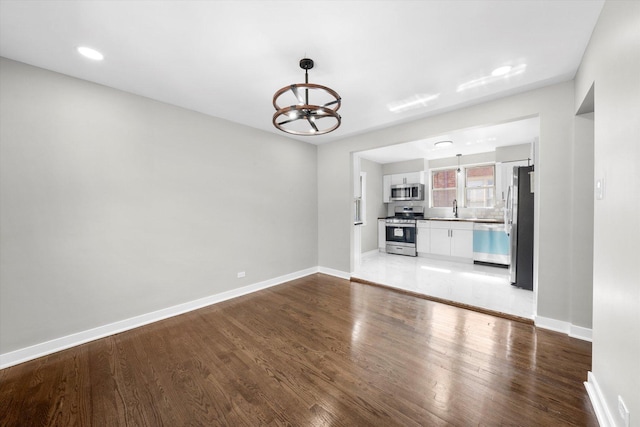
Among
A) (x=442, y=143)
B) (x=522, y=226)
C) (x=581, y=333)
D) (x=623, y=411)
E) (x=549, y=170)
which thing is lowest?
(x=581, y=333)

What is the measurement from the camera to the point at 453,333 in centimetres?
257

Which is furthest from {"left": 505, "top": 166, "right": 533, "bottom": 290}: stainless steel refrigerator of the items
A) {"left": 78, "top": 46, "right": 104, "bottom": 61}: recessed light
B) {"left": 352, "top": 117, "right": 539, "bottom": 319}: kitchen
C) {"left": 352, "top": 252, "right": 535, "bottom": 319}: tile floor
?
{"left": 78, "top": 46, "right": 104, "bottom": 61}: recessed light

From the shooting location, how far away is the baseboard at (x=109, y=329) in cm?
217

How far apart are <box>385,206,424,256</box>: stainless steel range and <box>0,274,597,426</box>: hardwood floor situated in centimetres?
340

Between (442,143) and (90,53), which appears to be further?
(442,143)

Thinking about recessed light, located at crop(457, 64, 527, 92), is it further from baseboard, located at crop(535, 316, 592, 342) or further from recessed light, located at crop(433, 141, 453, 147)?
baseboard, located at crop(535, 316, 592, 342)

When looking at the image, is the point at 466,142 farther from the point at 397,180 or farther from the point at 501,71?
the point at 501,71

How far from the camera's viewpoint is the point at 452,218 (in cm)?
631

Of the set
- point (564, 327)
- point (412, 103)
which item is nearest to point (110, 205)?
point (412, 103)

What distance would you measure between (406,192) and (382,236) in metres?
1.39

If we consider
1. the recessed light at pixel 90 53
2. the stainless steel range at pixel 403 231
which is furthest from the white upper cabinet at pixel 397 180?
the recessed light at pixel 90 53

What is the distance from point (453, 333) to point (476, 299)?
47.8 inches

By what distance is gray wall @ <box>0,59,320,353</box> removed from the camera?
2.18 meters

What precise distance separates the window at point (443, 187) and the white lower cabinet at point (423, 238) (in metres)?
0.92
